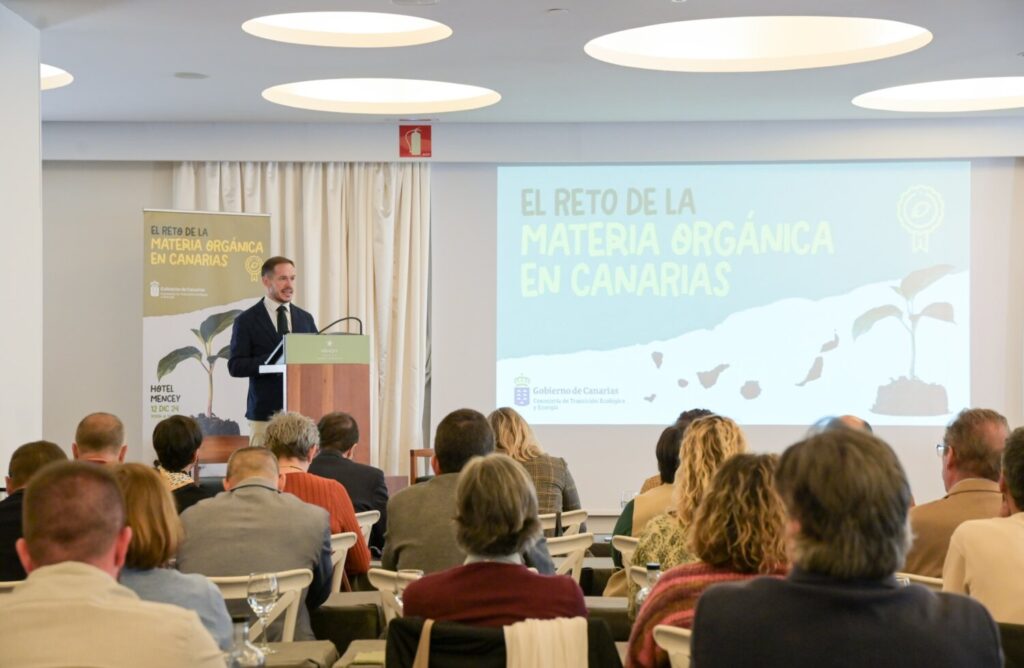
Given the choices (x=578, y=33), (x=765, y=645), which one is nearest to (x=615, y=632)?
(x=765, y=645)

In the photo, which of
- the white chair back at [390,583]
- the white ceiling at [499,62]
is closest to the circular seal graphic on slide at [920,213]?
the white ceiling at [499,62]

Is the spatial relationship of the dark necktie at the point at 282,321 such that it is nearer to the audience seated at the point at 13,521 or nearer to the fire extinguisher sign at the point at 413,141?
the fire extinguisher sign at the point at 413,141

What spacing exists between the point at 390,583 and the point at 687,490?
0.94 m

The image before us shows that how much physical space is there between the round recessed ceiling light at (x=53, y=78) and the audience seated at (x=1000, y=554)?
6.72 m

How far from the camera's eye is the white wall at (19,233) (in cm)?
613

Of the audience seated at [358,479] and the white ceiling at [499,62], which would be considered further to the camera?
the white ceiling at [499,62]

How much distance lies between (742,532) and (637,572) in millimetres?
888

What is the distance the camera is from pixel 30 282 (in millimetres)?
6414

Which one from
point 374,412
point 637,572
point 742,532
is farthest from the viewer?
point 374,412

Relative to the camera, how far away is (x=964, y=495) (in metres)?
3.84

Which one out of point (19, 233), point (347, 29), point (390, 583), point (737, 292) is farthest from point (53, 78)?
point (390, 583)

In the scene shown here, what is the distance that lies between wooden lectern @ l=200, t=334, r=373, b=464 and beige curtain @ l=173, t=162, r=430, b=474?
178 centimetres

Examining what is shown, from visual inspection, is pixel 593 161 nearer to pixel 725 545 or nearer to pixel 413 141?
pixel 413 141

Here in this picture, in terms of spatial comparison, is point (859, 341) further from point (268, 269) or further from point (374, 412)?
point (268, 269)
